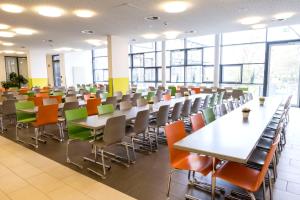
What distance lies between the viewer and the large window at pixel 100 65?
15.6 m

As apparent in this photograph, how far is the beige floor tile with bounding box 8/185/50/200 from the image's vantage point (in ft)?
8.52

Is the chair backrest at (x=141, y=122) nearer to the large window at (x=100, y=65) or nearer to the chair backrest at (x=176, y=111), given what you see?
the chair backrest at (x=176, y=111)

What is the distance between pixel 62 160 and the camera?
3705 mm

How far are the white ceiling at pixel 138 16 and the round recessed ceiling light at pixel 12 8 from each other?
0.17m

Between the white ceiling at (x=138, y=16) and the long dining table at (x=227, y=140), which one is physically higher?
the white ceiling at (x=138, y=16)

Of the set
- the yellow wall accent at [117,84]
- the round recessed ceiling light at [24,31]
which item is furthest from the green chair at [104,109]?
the round recessed ceiling light at [24,31]

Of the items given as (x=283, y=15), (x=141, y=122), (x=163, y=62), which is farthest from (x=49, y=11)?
(x=163, y=62)

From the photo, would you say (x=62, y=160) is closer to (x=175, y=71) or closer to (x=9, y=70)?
(x=175, y=71)

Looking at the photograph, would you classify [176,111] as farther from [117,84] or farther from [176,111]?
[117,84]

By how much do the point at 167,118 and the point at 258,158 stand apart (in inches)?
77.5

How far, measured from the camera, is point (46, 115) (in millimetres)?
4398

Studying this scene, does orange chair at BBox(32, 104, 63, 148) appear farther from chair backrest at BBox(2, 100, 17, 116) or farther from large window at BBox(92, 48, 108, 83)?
large window at BBox(92, 48, 108, 83)

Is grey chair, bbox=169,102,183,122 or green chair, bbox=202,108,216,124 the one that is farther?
grey chair, bbox=169,102,183,122

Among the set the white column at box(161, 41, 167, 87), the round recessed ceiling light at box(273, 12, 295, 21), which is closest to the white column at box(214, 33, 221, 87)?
the white column at box(161, 41, 167, 87)
